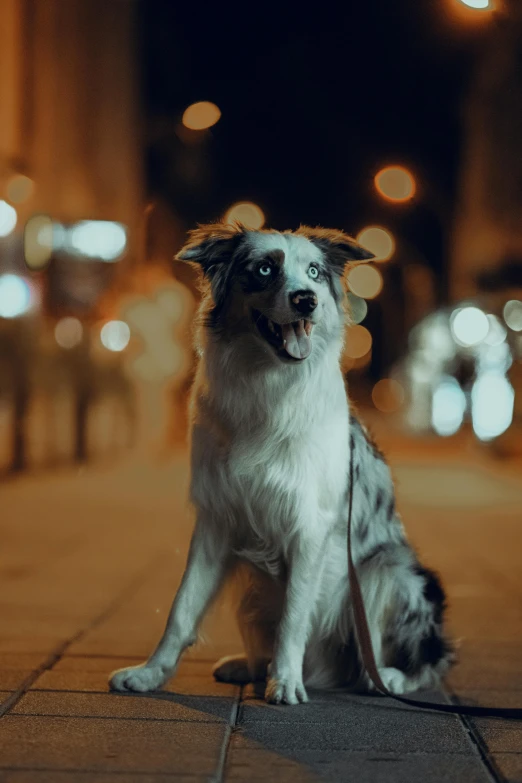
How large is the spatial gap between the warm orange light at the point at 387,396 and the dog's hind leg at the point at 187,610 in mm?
59043

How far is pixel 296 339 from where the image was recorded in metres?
4.59

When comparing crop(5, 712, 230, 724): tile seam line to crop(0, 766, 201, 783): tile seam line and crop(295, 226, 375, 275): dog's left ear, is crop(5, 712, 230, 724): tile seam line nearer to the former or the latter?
crop(0, 766, 201, 783): tile seam line

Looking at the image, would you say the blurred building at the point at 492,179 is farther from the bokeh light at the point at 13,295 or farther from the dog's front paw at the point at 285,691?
the dog's front paw at the point at 285,691

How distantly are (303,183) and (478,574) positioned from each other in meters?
29.4

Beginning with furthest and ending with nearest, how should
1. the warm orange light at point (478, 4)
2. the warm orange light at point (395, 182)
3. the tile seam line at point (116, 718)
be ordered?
the warm orange light at point (395, 182) → the warm orange light at point (478, 4) → the tile seam line at point (116, 718)

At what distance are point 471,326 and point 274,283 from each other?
2849 cm

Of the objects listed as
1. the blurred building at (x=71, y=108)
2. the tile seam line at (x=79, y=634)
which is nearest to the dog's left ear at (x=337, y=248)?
Result: the tile seam line at (x=79, y=634)

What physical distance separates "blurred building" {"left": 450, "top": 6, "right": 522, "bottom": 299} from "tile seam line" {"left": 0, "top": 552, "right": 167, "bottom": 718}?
67.8ft

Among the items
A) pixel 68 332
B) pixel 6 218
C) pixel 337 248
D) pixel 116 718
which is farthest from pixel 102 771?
pixel 68 332

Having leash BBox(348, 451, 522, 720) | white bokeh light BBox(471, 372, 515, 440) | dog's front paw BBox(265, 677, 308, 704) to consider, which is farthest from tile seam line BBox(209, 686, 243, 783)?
white bokeh light BBox(471, 372, 515, 440)

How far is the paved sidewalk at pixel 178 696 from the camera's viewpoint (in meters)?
3.54

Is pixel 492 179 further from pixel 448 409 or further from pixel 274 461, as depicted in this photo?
pixel 274 461

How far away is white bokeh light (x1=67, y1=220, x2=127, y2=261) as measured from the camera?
68.2ft

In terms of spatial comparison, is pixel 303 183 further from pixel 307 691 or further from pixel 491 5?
pixel 307 691
